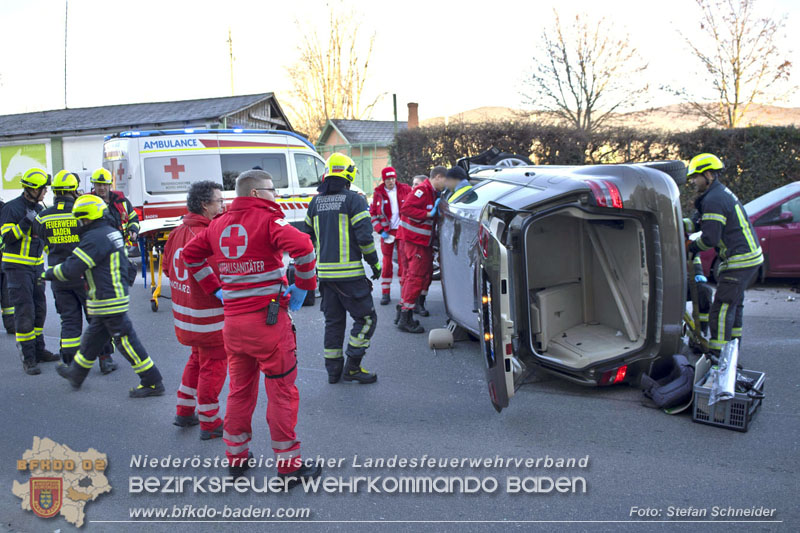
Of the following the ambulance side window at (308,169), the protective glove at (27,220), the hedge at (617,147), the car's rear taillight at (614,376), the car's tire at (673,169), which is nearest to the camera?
the car's rear taillight at (614,376)

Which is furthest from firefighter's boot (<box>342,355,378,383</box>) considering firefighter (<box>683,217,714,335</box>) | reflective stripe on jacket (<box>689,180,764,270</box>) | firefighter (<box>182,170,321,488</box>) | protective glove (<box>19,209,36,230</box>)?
protective glove (<box>19,209,36,230</box>)

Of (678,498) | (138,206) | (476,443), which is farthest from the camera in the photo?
(138,206)

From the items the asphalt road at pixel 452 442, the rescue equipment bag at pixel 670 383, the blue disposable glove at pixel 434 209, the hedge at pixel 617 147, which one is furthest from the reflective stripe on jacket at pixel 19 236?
the hedge at pixel 617 147

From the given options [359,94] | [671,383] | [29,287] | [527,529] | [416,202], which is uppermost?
[359,94]

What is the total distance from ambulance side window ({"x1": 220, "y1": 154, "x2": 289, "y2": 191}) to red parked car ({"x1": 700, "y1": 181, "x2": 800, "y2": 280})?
8801mm

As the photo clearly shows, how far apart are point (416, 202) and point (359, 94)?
3917cm

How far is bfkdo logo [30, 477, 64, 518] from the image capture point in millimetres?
3762

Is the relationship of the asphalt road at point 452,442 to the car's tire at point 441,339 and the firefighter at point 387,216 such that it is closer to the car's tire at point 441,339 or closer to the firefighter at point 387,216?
the car's tire at point 441,339

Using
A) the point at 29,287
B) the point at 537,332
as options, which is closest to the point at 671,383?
the point at 537,332

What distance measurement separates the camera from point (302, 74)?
147 ft

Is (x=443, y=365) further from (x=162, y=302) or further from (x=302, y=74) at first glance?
(x=302, y=74)

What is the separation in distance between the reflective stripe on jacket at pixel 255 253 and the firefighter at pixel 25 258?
3.74 meters

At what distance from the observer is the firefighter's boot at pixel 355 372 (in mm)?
5844

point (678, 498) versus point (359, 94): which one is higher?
point (359, 94)
